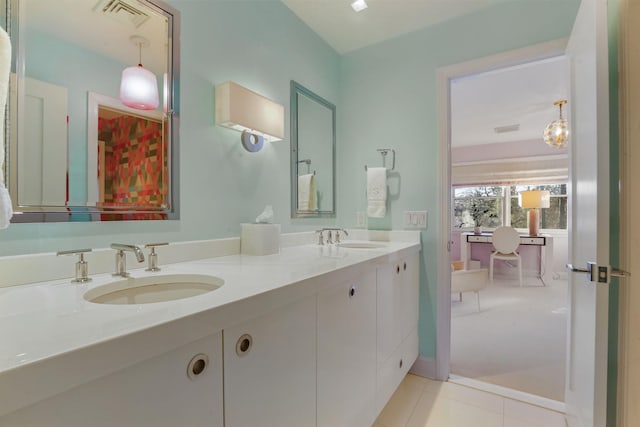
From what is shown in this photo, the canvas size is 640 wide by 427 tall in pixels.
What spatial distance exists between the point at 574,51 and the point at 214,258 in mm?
1859

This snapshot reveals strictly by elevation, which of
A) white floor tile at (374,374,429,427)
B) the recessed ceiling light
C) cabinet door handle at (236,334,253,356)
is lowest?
white floor tile at (374,374,429,427)

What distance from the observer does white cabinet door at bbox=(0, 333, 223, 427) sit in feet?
1.37

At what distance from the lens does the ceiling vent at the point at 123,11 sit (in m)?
1.03

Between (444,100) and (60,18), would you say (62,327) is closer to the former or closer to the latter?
(60,18)

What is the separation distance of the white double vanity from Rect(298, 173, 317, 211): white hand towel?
0.62 metres

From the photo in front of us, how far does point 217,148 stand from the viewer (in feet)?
4.51

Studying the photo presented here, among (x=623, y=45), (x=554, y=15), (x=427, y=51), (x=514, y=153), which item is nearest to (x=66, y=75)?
(x=623, y=45)

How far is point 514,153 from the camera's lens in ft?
16.4

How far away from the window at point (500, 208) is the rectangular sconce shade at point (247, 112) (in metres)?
5.12

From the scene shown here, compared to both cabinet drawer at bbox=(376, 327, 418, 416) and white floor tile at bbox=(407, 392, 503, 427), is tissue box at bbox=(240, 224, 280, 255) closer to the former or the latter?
cabinet drawer at bbox=(376, 327, 418, 416)

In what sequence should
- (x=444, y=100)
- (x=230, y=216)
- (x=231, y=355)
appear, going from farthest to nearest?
(x=444, y=100)
(x=230, y=216)
(x=231, y=355)

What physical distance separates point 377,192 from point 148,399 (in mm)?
1759

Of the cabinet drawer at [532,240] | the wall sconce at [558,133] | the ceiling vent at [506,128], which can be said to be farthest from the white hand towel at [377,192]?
the cabinet drawer at [532,240]

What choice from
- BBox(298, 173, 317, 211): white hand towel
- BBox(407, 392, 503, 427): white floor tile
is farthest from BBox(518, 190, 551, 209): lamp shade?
BBox(298, 173, 317, 211): white hand towel
